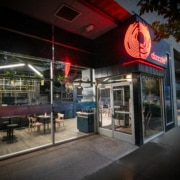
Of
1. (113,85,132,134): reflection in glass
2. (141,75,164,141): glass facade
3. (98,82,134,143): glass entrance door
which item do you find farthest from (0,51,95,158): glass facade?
(141,75,164,141): glass facade

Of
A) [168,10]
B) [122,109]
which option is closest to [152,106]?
[122,109]

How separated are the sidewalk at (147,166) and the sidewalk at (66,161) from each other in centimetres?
23

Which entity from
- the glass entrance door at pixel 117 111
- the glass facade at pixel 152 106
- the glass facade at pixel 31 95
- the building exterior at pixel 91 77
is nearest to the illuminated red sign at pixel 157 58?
the building exterior at pixel 91 77

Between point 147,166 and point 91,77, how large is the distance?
4.41 m

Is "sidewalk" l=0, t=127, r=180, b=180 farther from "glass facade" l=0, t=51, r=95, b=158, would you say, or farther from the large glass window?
the large glass window

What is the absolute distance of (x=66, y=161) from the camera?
3893 mm

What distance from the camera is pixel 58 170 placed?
11.2ft

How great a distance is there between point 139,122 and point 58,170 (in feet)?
10.1

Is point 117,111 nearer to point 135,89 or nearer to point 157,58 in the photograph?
point 135,89

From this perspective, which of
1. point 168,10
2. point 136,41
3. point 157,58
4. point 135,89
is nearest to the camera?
point 168,10

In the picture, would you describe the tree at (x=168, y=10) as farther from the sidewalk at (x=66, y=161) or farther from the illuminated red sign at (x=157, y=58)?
the illuminated red sign at (x=157, y=58)

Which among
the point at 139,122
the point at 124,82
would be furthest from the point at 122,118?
the point at 124,82

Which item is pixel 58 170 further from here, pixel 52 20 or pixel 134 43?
pixel 52 20

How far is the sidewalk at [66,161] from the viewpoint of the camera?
3252 mm
